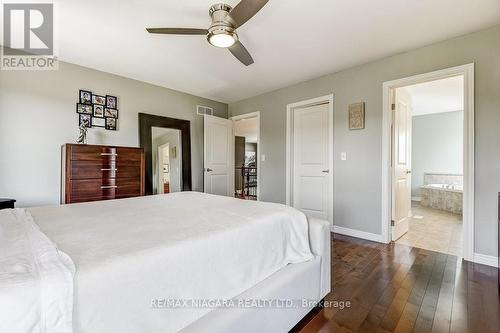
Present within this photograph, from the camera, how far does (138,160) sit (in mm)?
3297

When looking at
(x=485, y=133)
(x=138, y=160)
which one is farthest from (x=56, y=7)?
(x=485, y=133)

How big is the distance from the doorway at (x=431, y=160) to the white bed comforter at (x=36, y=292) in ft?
10.3

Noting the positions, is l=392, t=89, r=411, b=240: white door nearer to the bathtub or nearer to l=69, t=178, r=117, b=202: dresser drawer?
the bathtub

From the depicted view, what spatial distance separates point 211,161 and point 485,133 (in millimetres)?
3714

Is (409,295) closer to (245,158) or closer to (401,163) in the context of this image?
(401,163)

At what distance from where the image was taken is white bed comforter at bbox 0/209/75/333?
600mm

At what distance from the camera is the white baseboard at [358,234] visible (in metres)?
2.98

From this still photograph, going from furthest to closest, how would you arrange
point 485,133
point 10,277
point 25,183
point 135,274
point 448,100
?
point 448,100, point 25,183, point 485,133, point 135,274, point 10,277

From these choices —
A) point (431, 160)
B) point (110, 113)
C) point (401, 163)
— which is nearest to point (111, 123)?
point (110, 113)

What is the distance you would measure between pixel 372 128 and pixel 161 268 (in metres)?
3.01

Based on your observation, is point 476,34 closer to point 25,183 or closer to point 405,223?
point 405,223

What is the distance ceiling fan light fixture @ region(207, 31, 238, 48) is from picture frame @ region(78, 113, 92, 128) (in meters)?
2.35

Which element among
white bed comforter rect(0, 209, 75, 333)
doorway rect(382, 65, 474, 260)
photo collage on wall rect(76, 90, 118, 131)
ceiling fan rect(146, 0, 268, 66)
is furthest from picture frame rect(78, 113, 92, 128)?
doorway rect(382, 65, 474, 260)

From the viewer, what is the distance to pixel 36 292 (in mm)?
631
